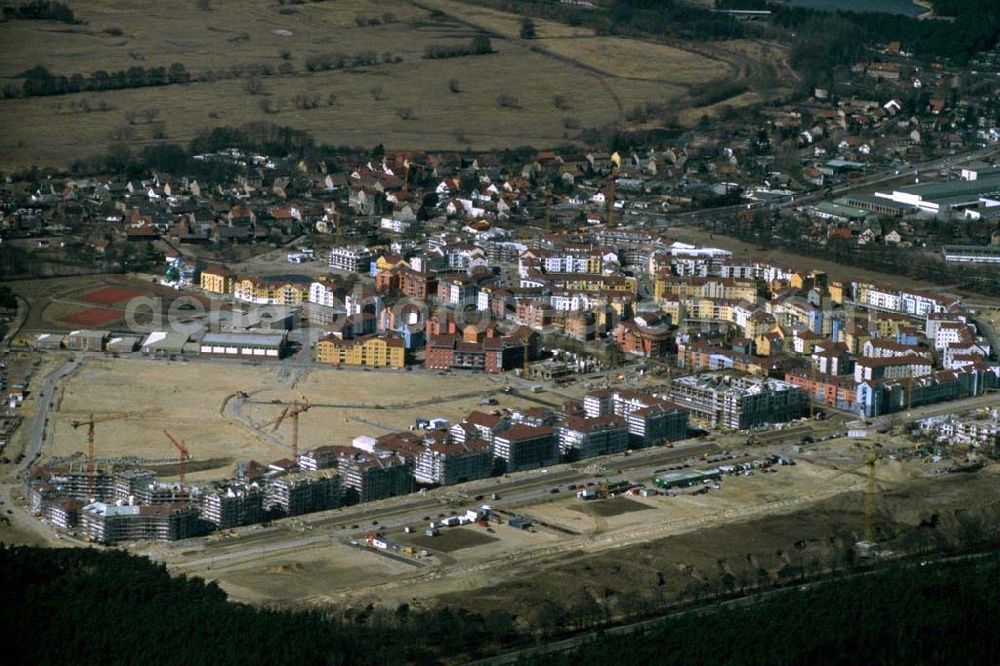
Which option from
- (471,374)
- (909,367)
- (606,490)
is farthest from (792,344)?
(606,490)

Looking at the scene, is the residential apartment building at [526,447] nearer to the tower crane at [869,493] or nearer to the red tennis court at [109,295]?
the tower crane at [869,493]

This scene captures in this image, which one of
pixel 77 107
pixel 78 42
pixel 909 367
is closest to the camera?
pixel 909 367

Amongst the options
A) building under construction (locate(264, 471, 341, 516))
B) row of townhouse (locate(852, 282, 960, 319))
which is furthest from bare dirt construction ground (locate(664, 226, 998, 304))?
building under construction (locate(264, 471, 341, 516))

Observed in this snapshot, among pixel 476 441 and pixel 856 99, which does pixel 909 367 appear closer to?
pixel 476 441

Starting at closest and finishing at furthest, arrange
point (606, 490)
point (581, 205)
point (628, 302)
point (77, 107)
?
1. point (606, 490)
2. point (628, 302)
3. point (581, 205)
4. point (77, 107)

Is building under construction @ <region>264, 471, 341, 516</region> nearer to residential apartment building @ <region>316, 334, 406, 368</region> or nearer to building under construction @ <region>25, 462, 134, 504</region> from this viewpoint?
building under construction @ <region>25, 462, 134, 504</region>

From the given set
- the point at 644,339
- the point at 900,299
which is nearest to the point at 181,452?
the point at 644,339

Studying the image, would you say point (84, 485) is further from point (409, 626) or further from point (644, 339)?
point (644, 339)
